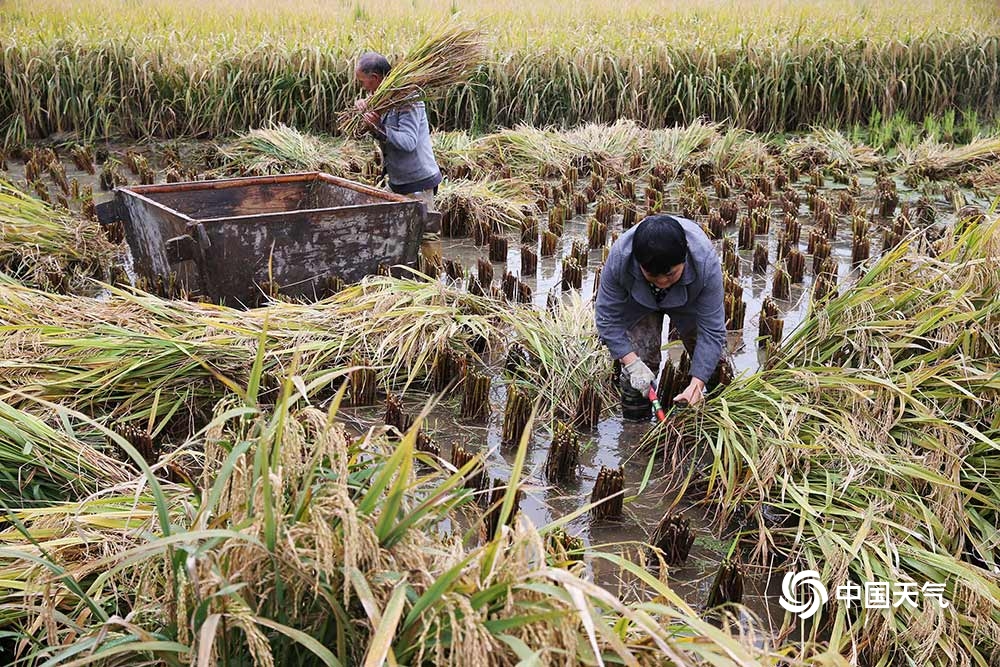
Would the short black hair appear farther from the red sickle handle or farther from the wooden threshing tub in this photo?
the wooden threshing tub

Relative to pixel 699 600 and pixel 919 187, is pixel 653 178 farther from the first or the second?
pixel 699 600

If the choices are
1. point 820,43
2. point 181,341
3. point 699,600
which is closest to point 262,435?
point 699,600

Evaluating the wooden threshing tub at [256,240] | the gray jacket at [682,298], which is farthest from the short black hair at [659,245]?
the wooden threshing tub at [256,240]

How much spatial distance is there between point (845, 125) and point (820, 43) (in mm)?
1015

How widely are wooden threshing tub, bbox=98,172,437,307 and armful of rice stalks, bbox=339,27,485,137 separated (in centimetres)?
49

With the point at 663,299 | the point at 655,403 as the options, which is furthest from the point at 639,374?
the point at 663,299

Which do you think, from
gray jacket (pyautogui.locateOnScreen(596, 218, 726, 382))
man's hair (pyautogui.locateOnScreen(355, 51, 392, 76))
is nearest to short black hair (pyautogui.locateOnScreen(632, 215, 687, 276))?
gray jacket (pyautogui.locateOnScreen(596, 218, 726, 382))

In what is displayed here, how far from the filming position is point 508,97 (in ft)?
33.6

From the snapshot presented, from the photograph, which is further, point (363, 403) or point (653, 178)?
point (653, 178)

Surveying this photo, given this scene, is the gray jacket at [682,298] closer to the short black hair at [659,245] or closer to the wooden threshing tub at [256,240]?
the short black hair at [659,245]

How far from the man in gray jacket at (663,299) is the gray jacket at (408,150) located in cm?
219

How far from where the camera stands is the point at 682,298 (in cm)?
373

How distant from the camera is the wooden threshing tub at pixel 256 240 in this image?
15.6 ft

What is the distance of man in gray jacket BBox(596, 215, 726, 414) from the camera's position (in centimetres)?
353
